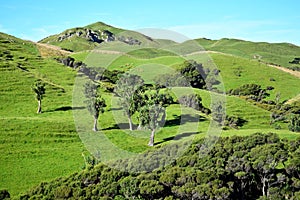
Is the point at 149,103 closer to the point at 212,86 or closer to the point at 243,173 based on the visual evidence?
the point at 243,173

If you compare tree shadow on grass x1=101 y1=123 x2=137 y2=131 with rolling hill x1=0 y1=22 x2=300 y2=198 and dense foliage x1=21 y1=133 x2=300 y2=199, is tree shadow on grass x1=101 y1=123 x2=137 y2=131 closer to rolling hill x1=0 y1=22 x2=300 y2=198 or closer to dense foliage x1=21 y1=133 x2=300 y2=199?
rolling hill x1=0 y1=22 x2=300 y2=198

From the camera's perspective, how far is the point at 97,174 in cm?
4388

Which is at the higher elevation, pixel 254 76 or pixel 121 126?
pixel 254 76

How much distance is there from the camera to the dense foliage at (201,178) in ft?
127

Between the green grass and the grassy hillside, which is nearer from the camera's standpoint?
the grassy hillside

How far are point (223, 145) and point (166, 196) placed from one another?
51.4ft

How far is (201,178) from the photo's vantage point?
131 ft

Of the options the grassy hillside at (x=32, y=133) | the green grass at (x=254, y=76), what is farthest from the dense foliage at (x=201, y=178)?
the green grass at (x=254, y=76)

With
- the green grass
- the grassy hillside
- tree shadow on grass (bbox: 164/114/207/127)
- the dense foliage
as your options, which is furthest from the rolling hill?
the dense foliage

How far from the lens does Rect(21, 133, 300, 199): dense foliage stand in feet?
127

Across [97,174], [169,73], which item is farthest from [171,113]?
[169,73]

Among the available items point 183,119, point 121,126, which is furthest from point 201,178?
point 183,119

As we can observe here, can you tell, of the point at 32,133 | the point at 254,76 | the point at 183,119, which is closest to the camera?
the point at 32,133

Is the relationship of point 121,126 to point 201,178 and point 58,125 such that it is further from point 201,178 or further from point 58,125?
point 201,178
